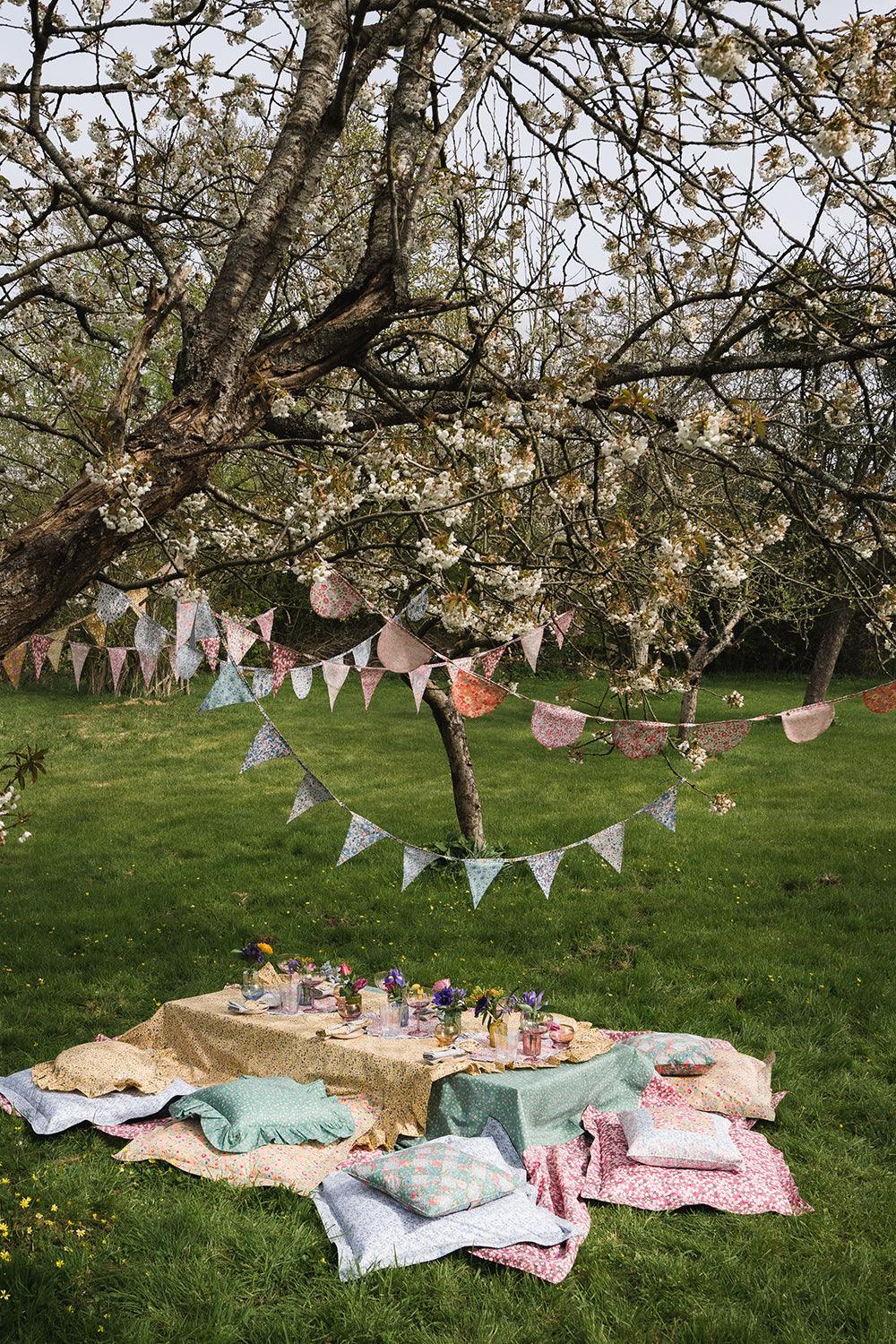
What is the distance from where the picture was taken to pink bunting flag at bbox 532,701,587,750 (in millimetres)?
3924

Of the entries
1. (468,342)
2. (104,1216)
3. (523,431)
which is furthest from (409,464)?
(104,1216)

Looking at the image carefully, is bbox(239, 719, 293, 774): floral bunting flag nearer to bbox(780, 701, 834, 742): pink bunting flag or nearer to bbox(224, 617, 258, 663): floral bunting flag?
bbox(224, 617, 258, 663): floral bunting flag

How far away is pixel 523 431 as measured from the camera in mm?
4285

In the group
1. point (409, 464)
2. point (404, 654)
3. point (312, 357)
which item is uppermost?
point (312, 357)

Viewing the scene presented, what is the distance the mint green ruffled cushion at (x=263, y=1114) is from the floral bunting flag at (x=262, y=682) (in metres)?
1.66

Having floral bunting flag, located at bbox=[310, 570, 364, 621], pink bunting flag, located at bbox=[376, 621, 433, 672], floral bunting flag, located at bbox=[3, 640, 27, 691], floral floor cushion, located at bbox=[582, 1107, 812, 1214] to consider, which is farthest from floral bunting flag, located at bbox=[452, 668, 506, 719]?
floral bunting flag, located at bbox=[3, 640, 27, 691]

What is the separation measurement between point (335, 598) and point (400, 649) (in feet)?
1.58

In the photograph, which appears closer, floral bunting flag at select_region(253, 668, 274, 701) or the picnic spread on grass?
the picnic spread on grass

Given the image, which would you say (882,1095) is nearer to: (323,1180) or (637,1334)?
(637,1334)


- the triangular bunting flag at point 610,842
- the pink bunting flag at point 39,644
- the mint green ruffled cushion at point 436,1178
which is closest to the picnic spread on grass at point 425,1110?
the mint green ruffled cushion at point 436,1178

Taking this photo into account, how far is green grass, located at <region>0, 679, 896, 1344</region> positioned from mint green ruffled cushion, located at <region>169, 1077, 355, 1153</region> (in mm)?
281

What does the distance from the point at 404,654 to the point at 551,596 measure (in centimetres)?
174

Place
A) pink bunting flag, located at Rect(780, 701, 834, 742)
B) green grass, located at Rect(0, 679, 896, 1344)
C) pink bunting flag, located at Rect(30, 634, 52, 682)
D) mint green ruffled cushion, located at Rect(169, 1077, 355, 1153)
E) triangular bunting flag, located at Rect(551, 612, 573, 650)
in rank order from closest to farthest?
green grass, located at Rect(0, 679, 896, 1344), pink bunting flag, located at Rect(780, 701, 834, 742), mint green ruffled cushion, located at Rect(169, 1077, 355, 1153), triangular bunting flag, located at Rect(551, 612, 573, 650), pink bunting flag, located at Rect(30, 634, 52, 682)

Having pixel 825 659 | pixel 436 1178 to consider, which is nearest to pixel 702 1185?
pixel 436 1178
